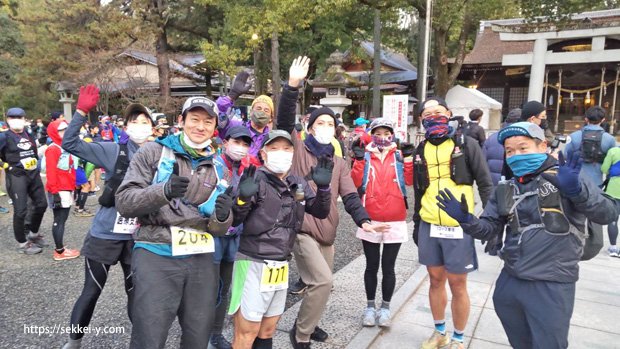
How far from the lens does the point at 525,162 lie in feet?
7.98

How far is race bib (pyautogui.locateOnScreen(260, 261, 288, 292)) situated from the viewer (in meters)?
2.67

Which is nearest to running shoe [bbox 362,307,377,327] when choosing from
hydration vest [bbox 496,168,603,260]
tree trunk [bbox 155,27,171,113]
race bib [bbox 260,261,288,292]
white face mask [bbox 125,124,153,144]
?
race bib [bbox 260,261,288,292]

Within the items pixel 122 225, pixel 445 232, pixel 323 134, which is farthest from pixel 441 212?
pixel 122 225

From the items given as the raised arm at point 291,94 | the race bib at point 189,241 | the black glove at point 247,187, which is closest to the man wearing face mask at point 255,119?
the raised arm at point 291,94

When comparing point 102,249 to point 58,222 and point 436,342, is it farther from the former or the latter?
point 58,222

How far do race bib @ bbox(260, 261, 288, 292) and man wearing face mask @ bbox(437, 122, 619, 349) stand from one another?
1143 millimetres

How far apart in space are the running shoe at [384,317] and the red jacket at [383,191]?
88 cm

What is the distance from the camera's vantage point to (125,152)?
332cm

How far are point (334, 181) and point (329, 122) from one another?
1.75 feet

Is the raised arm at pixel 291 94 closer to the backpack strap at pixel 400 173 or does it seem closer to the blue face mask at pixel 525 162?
the backpack strap at pixel 400 173

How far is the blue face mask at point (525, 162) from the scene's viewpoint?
94.7 inches

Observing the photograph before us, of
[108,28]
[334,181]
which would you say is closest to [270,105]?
[334,181]

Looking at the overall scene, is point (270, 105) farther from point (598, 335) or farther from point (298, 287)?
point (598, 335)

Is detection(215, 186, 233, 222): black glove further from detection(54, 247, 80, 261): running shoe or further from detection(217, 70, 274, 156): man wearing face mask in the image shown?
detection(54, 247, 80, 261): running shoe
